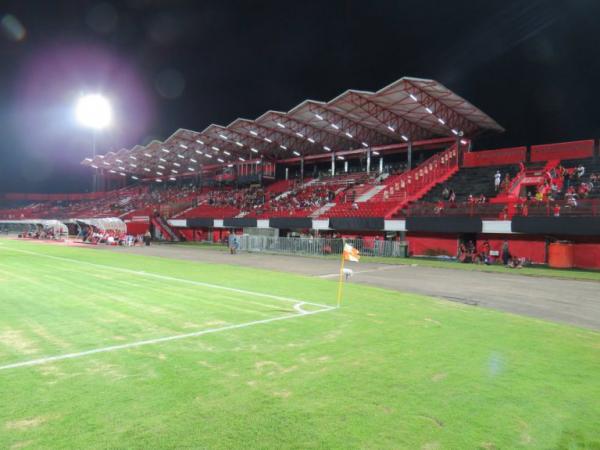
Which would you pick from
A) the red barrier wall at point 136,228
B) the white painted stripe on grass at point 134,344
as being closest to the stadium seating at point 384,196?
the red barrier wall at point 136,228

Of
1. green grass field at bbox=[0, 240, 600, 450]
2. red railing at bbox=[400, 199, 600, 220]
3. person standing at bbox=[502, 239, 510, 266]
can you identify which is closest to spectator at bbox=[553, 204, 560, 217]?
red railing at bbox=[400, 199, 600, 220]

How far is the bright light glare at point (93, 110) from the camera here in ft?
171

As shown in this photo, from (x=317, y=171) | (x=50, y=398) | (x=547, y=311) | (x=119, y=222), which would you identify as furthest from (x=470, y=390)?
(x=317, y=171)

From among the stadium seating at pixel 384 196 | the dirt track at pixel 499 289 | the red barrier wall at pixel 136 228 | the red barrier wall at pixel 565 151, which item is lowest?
the dirt track at pixel 499 289

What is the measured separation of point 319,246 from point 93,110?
139 feet

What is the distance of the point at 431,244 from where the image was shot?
28.6 meters

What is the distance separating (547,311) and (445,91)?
24.3 metres

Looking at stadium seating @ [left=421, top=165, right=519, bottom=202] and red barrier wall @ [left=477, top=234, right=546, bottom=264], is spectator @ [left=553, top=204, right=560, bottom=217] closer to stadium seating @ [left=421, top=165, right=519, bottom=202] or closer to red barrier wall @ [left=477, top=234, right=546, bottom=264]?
red barrier wall @ [left=477, top=234, right=546, bottom=264]

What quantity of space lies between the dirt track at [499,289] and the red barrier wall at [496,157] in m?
17.7

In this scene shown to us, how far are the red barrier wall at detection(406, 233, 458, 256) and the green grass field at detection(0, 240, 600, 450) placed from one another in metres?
18.8

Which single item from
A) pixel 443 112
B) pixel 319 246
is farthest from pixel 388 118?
pixel 319 246

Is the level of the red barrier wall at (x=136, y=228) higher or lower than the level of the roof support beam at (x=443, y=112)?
lower

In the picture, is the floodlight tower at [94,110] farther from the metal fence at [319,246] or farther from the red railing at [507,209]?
the red railing at [507,209]

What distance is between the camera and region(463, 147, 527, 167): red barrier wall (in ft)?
108
